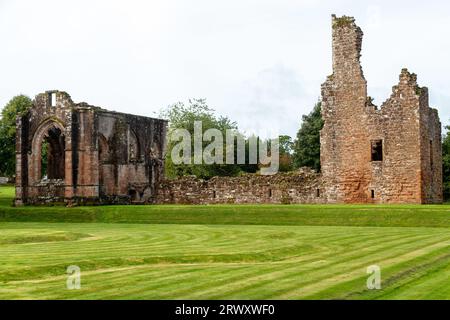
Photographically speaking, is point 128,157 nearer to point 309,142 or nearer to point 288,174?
point 288,174

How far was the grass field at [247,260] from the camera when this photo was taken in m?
12.9

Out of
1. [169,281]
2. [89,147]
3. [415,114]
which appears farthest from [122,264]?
[89,147]

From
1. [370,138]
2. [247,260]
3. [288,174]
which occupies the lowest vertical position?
[247,260]

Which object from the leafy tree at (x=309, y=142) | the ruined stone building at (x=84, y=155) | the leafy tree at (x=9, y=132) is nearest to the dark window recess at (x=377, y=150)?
the ruined stone building at (x=84, y=155)

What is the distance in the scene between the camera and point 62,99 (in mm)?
43688

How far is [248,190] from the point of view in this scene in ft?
140

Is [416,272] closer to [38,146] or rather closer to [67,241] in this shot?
[67,241]

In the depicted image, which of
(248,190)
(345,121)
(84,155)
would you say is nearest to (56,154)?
(84,155)

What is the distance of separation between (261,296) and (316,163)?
53462mm

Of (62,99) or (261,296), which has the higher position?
(62,99)

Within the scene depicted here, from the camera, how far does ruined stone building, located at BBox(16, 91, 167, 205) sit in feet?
141

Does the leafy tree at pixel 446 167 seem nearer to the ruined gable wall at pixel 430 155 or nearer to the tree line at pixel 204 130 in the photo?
the tree line at pixel 204 130

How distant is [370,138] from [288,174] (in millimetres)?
5059

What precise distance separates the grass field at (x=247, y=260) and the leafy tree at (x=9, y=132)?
118 ft
